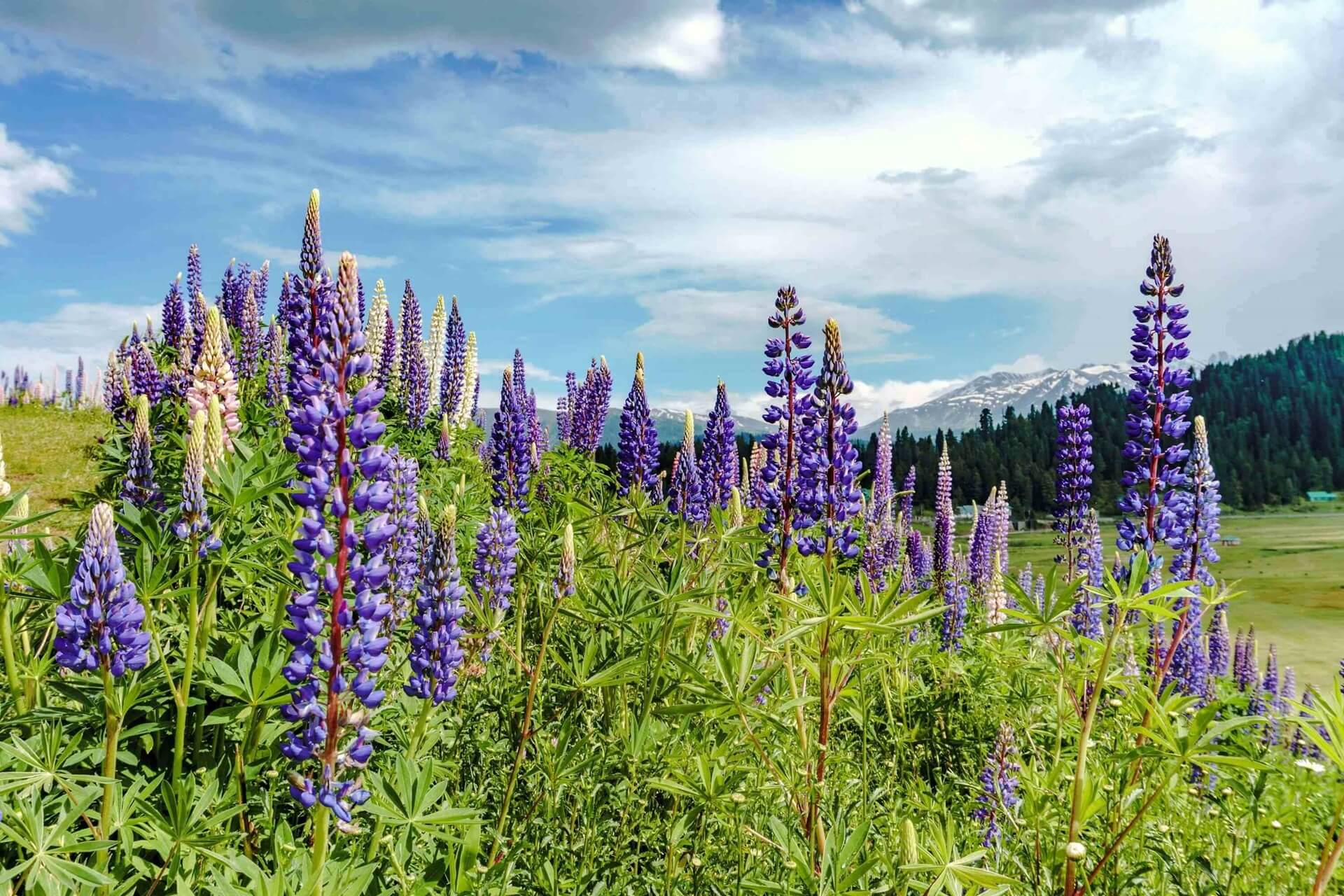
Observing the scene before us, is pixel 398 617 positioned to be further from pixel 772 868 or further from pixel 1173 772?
pixel 1173 772

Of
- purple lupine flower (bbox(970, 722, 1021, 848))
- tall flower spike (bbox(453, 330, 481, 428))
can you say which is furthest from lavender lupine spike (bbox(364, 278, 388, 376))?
purple lupine flower (bbox(970, 722, 1021, 848))

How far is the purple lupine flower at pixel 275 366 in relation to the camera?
7816 mm

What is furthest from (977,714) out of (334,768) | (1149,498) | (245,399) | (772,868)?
(245,399)

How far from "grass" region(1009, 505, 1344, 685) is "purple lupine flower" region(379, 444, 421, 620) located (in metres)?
3.58

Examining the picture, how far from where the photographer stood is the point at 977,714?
6293mm

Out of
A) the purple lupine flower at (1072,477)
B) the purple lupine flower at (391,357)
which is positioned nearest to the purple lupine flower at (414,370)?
the purple lupine flower at (391,357)

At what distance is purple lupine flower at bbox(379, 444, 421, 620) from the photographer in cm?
380

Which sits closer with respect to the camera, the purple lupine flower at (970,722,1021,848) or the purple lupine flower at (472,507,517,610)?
the purple lupine flower at (472,507,517,610)

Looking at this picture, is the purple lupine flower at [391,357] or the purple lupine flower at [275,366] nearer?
the purple lupine flower at [275,366]

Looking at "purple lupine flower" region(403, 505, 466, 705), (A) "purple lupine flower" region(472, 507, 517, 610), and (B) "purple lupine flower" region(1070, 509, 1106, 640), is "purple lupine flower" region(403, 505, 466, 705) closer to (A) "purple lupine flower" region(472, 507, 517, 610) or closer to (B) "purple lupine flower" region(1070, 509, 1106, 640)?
(A) "purple lupine flower" region(472, 507, 517, 610)

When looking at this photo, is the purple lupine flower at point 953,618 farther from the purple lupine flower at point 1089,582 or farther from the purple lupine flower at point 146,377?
the purple lupine flower at point 146,377

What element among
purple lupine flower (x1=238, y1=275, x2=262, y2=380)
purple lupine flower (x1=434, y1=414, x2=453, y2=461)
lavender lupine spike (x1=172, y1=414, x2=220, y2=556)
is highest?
purple lupine flower (x1=238, y1=275, x2=262, y2=380)

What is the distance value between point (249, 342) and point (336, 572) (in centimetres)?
886

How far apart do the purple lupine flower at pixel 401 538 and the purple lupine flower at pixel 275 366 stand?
3.10 meters
